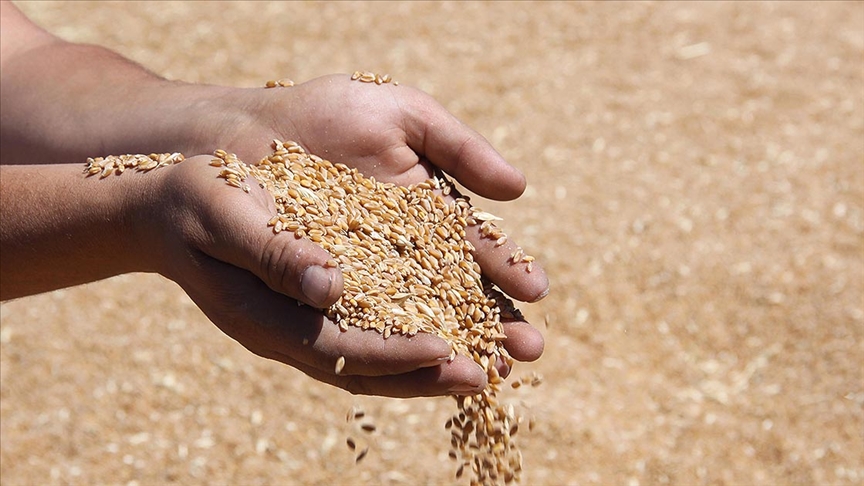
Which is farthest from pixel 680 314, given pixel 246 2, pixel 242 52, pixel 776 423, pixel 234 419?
pixel 246 2

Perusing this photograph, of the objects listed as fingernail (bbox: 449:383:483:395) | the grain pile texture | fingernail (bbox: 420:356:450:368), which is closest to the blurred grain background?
the grain pile texture

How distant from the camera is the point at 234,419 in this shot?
394 cm

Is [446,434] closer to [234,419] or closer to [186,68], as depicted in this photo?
[234,419]

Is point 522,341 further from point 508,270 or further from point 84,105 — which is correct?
point 84,105

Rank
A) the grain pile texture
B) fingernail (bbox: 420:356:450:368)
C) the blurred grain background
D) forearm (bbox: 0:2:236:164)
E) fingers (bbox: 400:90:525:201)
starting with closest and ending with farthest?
fingernail (bbox: 420:356:450:368) < the grain pile texture < fingers (bbox: 400:90:525:201) < forearm (bbox: 0:2:236:164) < the blurred grain background

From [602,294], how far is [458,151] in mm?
2005

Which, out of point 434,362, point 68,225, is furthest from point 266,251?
point 68,225

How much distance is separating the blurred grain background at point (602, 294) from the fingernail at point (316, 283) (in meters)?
1.87

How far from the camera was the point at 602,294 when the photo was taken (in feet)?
14.7

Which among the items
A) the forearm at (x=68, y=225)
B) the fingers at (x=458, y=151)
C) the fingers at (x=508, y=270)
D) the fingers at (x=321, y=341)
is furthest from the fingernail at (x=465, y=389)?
the forearm at (x=68, y=225)

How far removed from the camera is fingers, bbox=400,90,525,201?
8.66 feet

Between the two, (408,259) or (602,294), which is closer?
(408,259)

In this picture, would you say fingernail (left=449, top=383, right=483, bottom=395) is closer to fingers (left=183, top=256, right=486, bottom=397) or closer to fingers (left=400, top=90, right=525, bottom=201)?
fingers (left=183, top=256, right=486, bottom=397)

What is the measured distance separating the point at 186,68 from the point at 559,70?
7.85 feet
